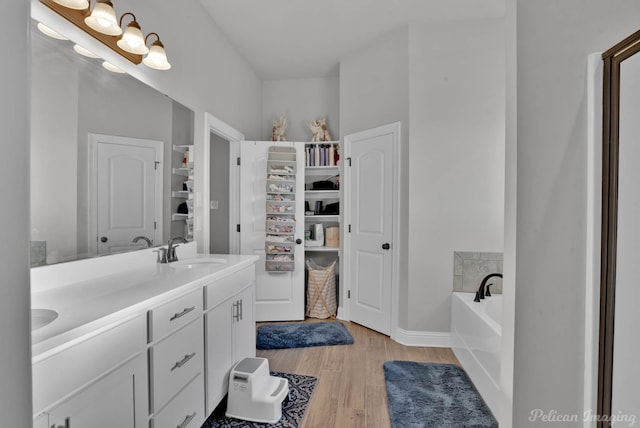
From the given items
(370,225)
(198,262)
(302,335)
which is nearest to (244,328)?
(198,262)

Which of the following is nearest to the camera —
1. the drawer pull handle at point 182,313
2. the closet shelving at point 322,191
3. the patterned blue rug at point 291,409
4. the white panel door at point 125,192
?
the drawer pull handle at point 182,313

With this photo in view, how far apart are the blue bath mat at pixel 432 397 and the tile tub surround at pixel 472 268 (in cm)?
71

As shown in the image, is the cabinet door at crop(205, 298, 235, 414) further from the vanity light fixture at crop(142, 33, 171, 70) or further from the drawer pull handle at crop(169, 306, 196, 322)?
the vanity light fixture at crop(142, 33, 171, 70)

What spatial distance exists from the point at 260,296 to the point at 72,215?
235 centimetres

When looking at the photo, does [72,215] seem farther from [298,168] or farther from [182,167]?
[298,168]

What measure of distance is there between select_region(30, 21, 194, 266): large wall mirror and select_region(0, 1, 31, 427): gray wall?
3.80 feet

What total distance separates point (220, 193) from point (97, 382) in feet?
8.69

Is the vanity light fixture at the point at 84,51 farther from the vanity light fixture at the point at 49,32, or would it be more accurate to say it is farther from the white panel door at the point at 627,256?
the white panel door at the point at 627,256

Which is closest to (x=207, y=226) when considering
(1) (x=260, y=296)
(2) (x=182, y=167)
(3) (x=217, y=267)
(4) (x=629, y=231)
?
(2) (x=182, y=167)

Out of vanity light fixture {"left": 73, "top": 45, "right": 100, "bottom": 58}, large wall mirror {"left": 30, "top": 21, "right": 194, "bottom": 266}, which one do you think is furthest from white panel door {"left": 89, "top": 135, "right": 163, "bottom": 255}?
vanity light fixture {"left": 73, "top": 45, "right": 100, "bottom": 58}

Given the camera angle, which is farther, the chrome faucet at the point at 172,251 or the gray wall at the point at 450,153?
the gray wall at the point at 450,153

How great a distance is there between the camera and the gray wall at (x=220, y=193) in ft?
11.6

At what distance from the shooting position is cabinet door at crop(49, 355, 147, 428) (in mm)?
947

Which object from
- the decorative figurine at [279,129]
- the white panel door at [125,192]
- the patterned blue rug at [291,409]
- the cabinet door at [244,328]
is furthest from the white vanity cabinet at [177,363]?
the decorative figurine at [279,129]
